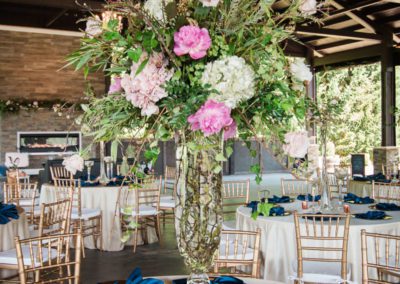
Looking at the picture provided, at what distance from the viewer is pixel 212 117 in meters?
1.56

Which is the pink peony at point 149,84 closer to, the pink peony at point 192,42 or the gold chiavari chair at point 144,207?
the pink peony at point 192,42

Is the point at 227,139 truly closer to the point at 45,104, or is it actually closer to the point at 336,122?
the point at 336,122

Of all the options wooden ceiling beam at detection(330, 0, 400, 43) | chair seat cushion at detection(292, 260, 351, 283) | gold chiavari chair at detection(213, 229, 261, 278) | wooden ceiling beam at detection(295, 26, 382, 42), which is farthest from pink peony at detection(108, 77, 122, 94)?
wooden ceiling beam at detection(330, 0, 400, 43)

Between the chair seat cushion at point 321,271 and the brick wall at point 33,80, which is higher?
the brick wall at point 33,80

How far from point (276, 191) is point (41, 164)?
5856 millimetres

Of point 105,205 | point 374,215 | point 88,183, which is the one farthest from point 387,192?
point 88,183

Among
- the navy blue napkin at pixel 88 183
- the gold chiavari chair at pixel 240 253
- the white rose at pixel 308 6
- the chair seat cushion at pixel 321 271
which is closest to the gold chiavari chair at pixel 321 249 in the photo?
the chair seat cushion at pixel 321 271

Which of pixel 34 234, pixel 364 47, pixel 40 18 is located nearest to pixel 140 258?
pixel 34 234

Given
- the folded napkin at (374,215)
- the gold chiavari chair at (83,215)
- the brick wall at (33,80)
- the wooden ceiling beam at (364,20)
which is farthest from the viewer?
the wooden ceiling beam at (364,20)

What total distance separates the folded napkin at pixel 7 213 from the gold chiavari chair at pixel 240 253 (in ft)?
5.43

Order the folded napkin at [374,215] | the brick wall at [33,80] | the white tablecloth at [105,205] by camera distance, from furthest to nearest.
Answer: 1. the brick wall at [33,80]
2. the white tablecloth at [105,205]
3. the folded napkin at [374,215]

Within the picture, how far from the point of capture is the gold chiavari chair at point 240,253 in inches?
111

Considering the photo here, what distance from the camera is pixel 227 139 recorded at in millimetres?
1787

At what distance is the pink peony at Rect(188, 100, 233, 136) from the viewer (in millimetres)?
1562
